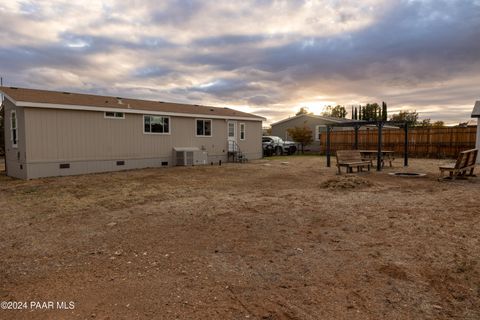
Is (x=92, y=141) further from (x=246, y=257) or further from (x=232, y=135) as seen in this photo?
(x=246, y=257)

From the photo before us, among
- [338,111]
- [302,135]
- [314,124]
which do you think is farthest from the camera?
[338,111]

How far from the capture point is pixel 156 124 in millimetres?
16000

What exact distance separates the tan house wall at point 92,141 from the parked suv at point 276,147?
26.4 ft

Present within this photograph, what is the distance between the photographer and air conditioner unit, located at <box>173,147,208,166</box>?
16462mm

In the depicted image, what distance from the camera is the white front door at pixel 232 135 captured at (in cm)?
1948

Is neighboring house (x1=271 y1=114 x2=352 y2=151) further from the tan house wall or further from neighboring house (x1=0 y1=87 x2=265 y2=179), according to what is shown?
the tan house wall

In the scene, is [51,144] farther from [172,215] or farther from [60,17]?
[172,215]

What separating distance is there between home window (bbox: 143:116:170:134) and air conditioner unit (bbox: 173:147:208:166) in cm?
124

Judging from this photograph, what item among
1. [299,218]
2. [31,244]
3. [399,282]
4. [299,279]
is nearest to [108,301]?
[299,279]

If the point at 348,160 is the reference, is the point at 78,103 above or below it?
above

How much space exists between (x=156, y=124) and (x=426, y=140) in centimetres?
1796

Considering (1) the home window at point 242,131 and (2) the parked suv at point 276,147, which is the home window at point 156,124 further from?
(2) the parked suv at point 276,147

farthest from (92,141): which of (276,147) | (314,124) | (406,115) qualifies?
(406,115)

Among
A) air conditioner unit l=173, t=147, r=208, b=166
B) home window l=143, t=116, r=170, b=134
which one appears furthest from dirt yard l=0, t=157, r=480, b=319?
air conditioner unit l=173, t=147, r=208, b=166
